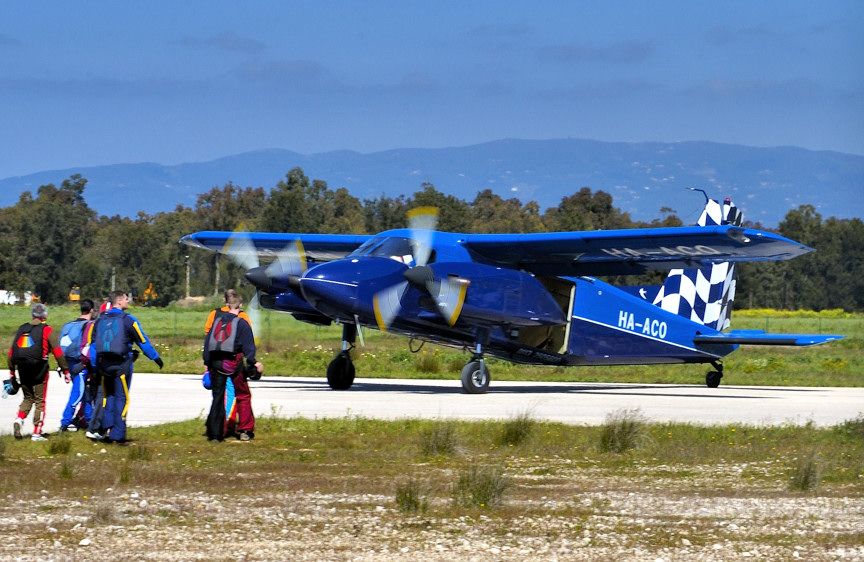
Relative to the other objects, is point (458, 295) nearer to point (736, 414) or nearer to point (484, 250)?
point (484, 250)

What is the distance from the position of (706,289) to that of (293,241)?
30.0ft

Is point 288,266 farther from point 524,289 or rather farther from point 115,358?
point 115,358

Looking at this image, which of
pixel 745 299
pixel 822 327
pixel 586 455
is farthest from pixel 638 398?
pixel 745 299

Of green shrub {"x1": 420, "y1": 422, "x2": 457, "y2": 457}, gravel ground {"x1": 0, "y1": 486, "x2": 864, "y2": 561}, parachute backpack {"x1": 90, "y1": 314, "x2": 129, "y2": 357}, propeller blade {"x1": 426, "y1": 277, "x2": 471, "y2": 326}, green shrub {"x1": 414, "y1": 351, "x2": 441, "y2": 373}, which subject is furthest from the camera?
green shrub {"x1": 414, "y1": 351, "x2": 441, "y2": 373}

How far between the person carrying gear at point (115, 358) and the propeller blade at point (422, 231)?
32.5 feet

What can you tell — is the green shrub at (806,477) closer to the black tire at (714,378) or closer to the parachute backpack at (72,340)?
the parachute backpack at (72,340)

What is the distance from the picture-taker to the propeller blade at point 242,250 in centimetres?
2777

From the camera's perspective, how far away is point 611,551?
9.11 m

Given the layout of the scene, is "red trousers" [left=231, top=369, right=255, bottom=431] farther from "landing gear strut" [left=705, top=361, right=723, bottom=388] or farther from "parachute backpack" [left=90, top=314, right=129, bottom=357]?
"landing gear strut" [left=705, top=361, right=723, bottom=388]

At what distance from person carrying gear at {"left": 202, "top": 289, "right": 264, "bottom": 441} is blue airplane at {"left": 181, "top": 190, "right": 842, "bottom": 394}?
8050mm

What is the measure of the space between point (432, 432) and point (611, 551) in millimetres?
5854

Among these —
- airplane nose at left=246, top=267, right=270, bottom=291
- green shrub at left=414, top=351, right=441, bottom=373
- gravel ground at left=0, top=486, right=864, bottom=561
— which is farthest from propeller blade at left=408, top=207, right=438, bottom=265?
gravel ground at left=0, top=486, right=864, bottom=561

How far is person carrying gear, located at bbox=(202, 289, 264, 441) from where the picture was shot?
1480cm

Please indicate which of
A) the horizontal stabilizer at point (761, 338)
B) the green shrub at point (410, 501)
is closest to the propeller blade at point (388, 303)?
the horizontal stabilizer at point (761, 338)
